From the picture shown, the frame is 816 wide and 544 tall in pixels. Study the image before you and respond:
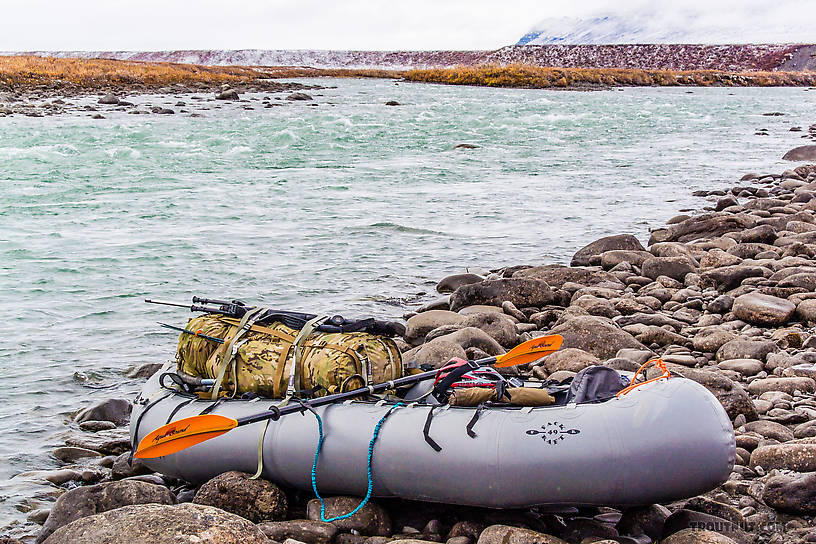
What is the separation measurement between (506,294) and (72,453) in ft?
13.9

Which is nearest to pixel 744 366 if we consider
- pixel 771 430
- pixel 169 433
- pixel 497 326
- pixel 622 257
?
pixel 771 430

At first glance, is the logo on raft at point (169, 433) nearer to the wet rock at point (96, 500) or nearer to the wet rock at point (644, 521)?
the wet rock at point (96, 500)

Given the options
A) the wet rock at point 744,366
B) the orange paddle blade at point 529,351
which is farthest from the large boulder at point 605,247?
the orange paddle blade at point 529,351

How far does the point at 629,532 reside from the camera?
142 inches

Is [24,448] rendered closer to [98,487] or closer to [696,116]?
[98,487]

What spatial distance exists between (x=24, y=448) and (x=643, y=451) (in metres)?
4.01

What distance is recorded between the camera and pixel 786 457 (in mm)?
3867

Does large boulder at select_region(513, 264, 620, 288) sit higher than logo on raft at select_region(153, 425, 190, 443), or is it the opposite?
logo on raft at select_region(153, 425, 190, 443)

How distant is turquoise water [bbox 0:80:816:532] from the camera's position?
24.3ft

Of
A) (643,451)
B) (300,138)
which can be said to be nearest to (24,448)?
(643,451)

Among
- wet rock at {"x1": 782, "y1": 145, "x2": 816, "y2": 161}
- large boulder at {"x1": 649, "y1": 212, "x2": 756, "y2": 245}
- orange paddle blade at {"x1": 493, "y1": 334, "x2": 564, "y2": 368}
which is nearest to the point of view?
orange paddle blade at {"x1": 493, "y1": 334, "x2": 564, "y2": 368}

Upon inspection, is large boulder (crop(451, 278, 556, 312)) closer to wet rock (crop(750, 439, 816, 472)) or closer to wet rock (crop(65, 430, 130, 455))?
wet rock (crop(65, 430, 130, 455))

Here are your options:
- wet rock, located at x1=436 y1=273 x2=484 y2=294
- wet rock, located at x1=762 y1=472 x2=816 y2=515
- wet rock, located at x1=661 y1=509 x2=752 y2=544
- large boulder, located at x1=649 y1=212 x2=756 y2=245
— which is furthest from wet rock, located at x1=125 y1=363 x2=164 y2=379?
large boulder, located at x1=649 y1=212 x2=756 y2=245

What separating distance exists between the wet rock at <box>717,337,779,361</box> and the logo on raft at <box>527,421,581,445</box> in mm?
2609
